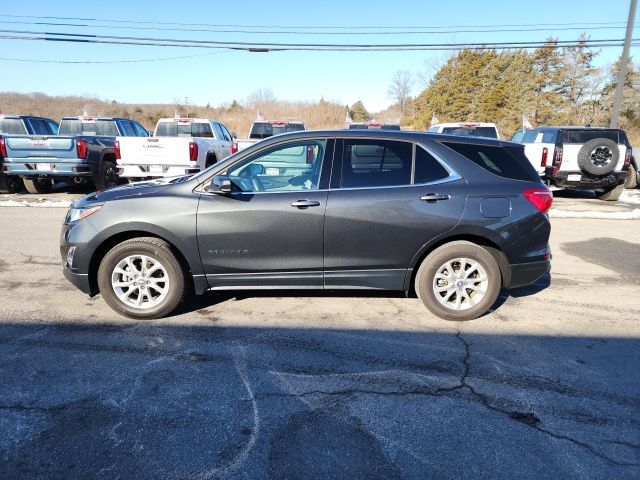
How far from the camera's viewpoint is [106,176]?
12000 millimetres

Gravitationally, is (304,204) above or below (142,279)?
above

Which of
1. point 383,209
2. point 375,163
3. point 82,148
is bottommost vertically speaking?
point 383,209

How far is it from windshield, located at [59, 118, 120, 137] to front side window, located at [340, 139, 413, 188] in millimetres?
12205

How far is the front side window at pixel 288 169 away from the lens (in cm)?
418

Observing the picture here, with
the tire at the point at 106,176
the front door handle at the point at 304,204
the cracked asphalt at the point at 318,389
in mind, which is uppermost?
the front door handle at the point at 304,204

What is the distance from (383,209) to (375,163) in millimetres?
479

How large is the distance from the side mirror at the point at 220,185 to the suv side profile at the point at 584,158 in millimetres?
8986

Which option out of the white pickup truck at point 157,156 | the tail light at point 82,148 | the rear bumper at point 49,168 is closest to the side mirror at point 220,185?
the white pickup truck at point 157,156

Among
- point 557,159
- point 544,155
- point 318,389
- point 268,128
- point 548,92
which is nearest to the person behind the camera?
point 318,389

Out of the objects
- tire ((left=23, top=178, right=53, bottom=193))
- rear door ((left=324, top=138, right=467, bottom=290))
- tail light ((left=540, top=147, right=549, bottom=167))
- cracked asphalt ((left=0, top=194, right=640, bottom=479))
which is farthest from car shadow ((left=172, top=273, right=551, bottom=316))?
tire ((left=23, top=178, right=53, bottom=193))

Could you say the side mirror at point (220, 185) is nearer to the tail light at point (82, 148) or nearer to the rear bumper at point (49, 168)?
the tail light at point (82, 148)

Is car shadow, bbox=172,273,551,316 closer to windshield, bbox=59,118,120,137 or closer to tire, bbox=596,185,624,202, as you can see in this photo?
tire, bbox=596,185,624,202

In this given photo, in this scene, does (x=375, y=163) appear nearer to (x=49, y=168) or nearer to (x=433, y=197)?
(x=433, y=197)

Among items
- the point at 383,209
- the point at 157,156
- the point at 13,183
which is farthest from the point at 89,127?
the point at 383,209
